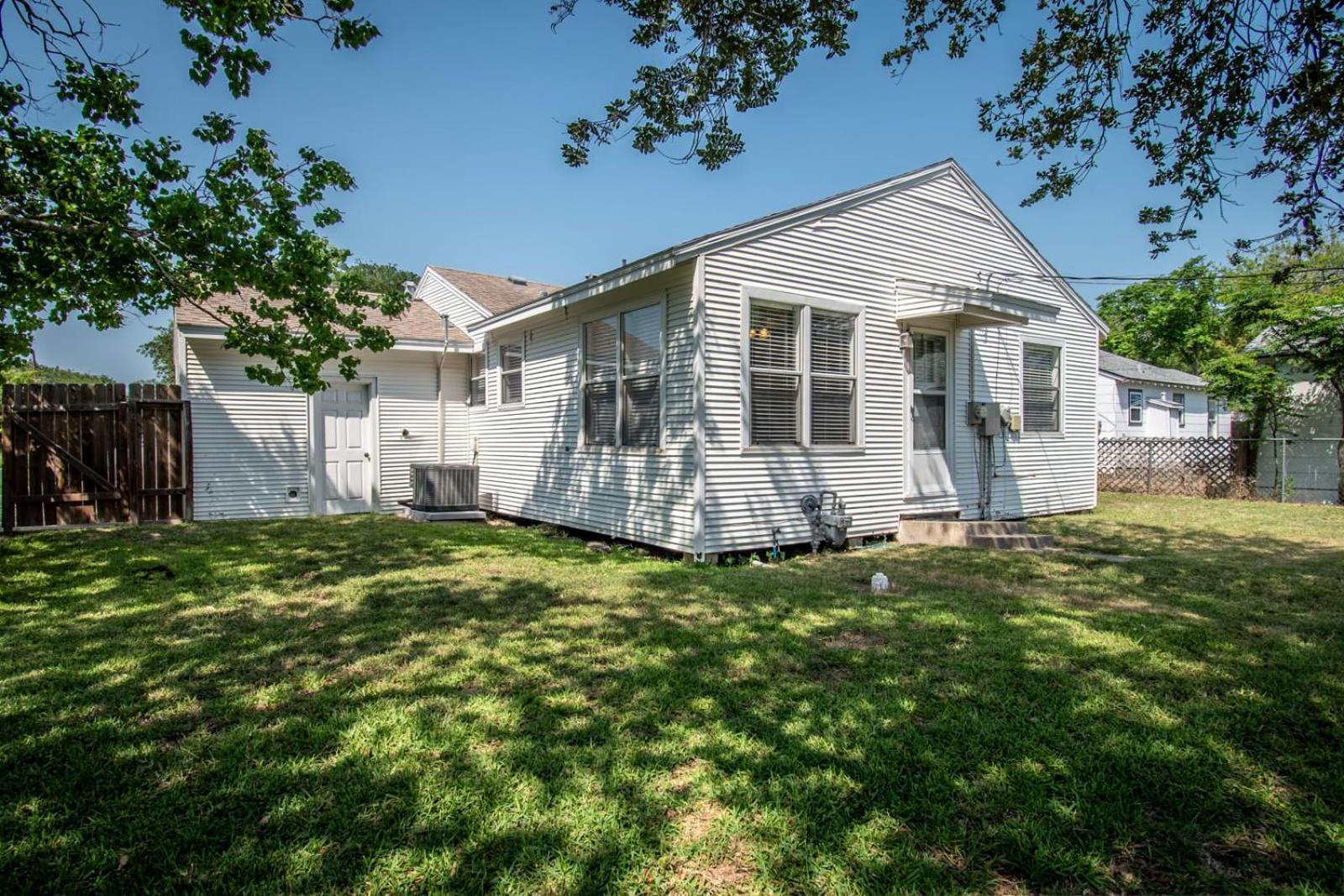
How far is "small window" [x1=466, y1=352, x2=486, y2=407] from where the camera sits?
1208 cm

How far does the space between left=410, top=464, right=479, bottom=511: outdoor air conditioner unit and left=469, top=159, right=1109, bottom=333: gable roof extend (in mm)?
2471

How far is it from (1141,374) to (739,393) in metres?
21.8

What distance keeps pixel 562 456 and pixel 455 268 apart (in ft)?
24.5

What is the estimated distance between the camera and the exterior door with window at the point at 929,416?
28.7 ft

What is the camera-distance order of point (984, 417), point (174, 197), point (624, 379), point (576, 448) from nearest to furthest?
point (174, 197) < point (624, 379) < point (576, 448) < point (984, 417)

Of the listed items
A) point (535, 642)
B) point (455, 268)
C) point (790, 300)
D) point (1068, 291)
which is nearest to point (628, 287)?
point (790, 300)

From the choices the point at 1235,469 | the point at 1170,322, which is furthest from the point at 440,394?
the point at 1170,322

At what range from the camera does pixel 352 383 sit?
11859 mm

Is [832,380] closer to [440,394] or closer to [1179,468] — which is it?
[440,394]

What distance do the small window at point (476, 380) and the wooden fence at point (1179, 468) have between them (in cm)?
1280

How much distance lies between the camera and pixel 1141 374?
2295 centimetres

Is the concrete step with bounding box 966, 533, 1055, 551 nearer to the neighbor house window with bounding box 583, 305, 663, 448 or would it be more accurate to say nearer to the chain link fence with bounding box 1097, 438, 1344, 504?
the neighbor house window with bounding box 583, 305, 663, 448

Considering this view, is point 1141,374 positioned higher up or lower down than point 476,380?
higher up

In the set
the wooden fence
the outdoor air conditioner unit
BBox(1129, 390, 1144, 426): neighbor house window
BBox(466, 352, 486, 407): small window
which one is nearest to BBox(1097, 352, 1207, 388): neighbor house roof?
BBox(1129, 390, 1144, 426): neighbor house window
